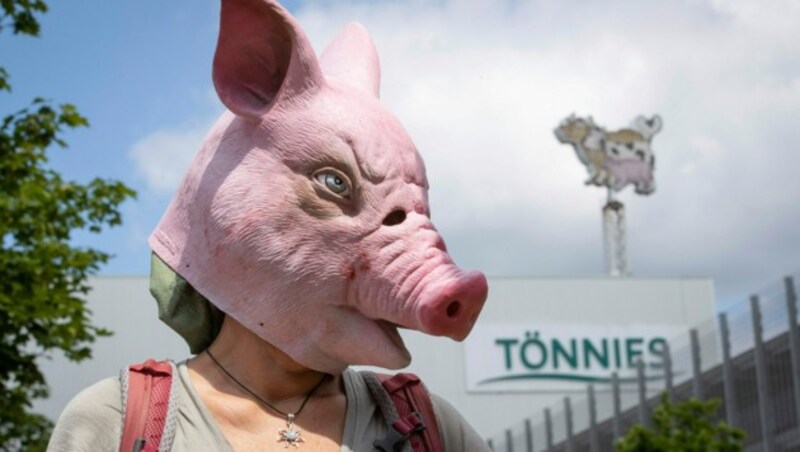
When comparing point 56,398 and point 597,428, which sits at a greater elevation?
point 56,398

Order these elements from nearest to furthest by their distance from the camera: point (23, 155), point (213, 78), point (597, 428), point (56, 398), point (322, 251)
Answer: point (322, 251)
point (213, 78)
point (23, 155)
point (597, 428)
point (56, 398)

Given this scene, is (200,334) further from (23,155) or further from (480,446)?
(23,155)

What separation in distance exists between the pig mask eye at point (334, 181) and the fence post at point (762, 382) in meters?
13.4

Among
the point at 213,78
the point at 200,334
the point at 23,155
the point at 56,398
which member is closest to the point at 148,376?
the point at 200,334

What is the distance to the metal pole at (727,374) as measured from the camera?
55.2ft

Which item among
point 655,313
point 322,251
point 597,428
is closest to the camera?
point 322,251

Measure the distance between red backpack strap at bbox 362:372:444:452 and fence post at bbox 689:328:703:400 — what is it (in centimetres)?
1517

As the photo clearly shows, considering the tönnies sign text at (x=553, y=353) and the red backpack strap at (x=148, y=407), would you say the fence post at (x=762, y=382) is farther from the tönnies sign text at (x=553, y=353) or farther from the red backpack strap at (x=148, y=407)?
the tönnies sign text at (x=553, y=353)

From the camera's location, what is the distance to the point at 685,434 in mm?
14281

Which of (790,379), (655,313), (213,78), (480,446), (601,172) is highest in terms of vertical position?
(601,172)

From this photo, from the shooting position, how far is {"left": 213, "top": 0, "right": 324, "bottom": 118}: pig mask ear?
10.6 feet

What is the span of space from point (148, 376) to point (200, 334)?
0.22m

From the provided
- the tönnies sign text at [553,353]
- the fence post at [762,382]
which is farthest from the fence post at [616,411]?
the tönnies sign text at [553,353]

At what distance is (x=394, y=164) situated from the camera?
3.19 m
